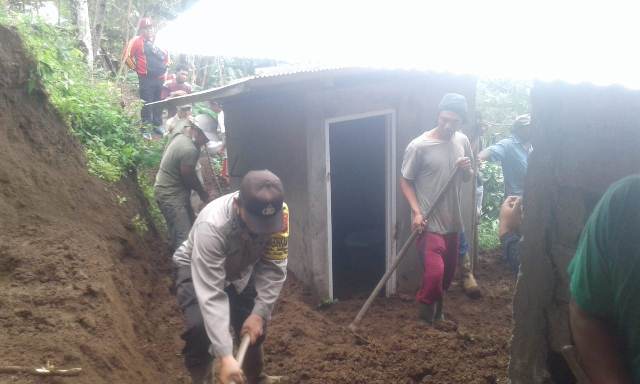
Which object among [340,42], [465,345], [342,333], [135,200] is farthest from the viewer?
[135,200]

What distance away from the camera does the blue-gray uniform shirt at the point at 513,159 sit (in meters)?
7.04

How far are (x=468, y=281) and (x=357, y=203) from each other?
A: 2.20 metres

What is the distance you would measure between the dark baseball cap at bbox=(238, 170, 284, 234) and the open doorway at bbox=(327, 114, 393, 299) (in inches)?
172

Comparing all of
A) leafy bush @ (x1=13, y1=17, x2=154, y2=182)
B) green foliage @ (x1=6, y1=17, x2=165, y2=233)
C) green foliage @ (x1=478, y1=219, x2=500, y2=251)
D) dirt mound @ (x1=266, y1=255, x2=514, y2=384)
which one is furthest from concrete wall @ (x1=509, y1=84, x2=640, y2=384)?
green foliage @ (x1=478, y1=219, x2=500, y2=251)

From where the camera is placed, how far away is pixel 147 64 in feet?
36.3

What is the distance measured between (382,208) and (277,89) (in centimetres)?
271

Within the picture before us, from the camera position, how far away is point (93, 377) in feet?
11.5

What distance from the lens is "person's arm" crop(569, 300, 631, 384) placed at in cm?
212

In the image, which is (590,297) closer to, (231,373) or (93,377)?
(231,373)

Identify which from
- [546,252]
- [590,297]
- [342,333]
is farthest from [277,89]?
[590,297]

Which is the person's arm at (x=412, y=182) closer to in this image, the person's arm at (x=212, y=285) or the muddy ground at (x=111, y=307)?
the muddy ground at (x=111, y=307)

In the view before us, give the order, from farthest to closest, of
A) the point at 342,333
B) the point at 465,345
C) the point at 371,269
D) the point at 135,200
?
the point at 371,269 → the point at 135,200 → the point at 342,333 → the point at 465,345

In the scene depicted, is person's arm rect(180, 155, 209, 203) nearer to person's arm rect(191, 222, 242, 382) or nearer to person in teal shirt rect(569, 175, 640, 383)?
person's arm rect(191, 222, 242, 382)

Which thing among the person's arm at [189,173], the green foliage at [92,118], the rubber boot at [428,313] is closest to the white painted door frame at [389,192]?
the rubber boot at [428,313]
